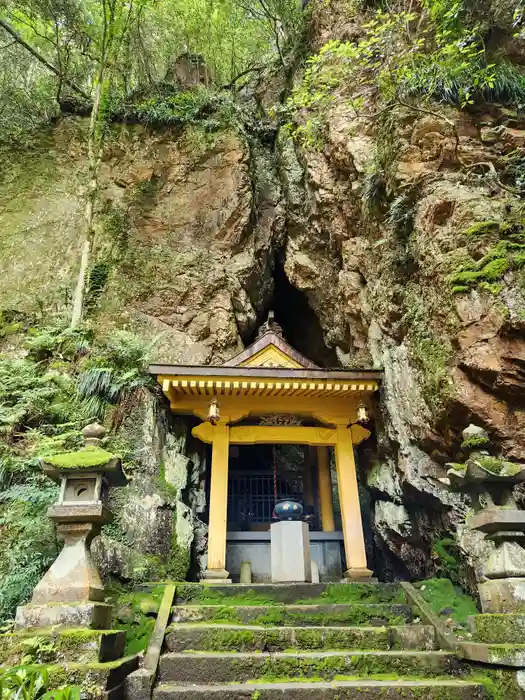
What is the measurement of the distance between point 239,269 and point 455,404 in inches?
277

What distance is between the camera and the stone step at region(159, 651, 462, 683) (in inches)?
161

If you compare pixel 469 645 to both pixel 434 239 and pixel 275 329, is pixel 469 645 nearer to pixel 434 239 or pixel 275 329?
pixel 434 239

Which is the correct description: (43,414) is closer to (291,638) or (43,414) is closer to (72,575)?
(72,575)

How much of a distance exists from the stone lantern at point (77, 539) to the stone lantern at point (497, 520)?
361 cm

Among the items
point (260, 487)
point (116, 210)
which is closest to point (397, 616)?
point (260, 487)

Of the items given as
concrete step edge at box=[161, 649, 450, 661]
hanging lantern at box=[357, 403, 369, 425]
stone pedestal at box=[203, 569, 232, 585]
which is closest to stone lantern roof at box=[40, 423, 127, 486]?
concrete step edge at box=[161, 649, 450, 661]

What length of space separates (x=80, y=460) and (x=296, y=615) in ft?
10.3

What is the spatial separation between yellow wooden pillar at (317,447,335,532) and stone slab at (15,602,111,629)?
6.95 meters

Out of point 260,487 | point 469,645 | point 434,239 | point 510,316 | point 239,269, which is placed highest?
point 239,269

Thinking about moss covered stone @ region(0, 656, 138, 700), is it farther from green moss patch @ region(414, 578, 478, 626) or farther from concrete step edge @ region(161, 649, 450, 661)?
green moss patch @ region(414, 578, 478, 626)

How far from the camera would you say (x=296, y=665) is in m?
4.18

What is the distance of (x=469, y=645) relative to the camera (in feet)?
13.8

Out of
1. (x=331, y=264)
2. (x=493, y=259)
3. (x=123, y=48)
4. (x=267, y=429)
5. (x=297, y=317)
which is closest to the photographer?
(x=493, y=259)

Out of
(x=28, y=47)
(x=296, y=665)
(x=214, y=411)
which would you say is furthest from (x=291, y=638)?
(x=28, y=47)
